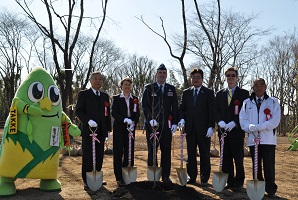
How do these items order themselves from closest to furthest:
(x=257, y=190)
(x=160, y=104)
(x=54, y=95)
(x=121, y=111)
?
(x=257, y=190) → (x=54, y=95) → (x=160, y=104) → (x=121, y=111)

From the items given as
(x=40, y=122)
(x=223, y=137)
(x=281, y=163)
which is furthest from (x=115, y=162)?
(x=281, y=163)

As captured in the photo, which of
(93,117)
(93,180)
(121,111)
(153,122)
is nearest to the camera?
(93,180)

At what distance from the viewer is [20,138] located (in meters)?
4.68

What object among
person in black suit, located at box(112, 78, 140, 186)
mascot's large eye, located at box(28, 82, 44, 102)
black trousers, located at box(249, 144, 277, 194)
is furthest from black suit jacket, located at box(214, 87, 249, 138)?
mascot's large eye, located at box(28, 82, 44, 102)

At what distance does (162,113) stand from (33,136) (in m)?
2.04

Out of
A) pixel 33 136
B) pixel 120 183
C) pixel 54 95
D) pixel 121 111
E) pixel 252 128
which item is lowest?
pixel 120 183

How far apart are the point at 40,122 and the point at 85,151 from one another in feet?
→ 2.80

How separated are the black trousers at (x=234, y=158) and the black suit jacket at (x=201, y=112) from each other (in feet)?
1.36

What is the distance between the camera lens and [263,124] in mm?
4605

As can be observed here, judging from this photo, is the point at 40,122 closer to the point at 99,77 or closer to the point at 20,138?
the point at 20,138

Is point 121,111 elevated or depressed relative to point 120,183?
elevated

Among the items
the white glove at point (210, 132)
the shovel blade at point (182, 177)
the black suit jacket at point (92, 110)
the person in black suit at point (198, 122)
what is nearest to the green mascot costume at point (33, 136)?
the black suit jacket at point (92, 110)

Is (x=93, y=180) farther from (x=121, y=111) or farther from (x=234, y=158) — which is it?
(x=234, y=158)

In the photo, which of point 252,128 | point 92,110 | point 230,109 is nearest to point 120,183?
point 92,110
